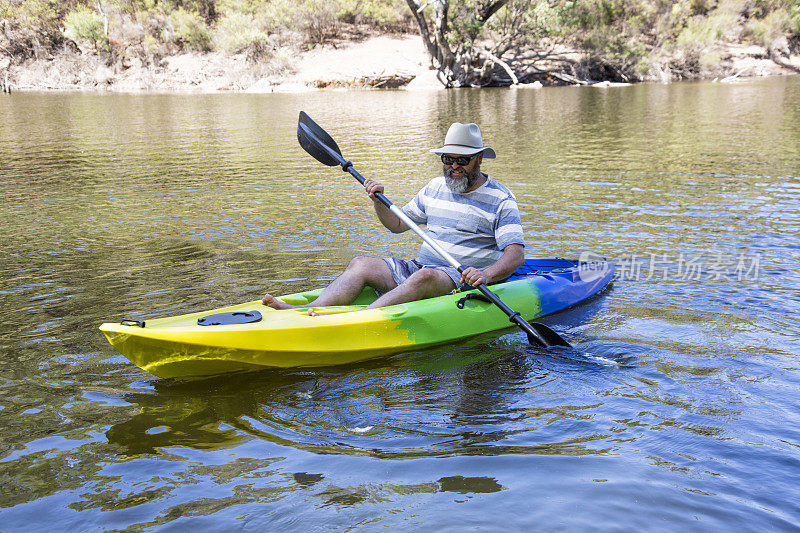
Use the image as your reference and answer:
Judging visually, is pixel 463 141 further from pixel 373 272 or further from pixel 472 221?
pixel 373 272

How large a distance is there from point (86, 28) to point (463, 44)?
78.4 feet

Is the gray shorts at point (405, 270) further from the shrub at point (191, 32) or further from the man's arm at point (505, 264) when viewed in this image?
the shrub at point (191, 32)

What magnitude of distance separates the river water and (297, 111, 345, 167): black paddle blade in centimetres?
106

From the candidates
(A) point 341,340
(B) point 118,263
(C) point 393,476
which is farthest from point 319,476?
(B) point 118,263

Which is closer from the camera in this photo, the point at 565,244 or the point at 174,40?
the point at 565,244

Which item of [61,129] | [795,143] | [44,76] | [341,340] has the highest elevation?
[44,76]

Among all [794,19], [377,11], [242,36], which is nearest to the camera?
[794,19]

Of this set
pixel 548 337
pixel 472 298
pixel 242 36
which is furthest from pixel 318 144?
pixel 242 36

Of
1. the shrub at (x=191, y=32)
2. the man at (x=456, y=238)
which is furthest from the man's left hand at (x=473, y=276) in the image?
the shrub at (x=191, y=32)

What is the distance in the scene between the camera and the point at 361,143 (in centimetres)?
1563

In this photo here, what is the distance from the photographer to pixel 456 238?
5.18 metres

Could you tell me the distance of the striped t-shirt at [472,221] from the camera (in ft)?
16.4

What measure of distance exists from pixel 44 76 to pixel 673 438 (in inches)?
1846

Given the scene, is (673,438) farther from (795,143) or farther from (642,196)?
(795,143)
